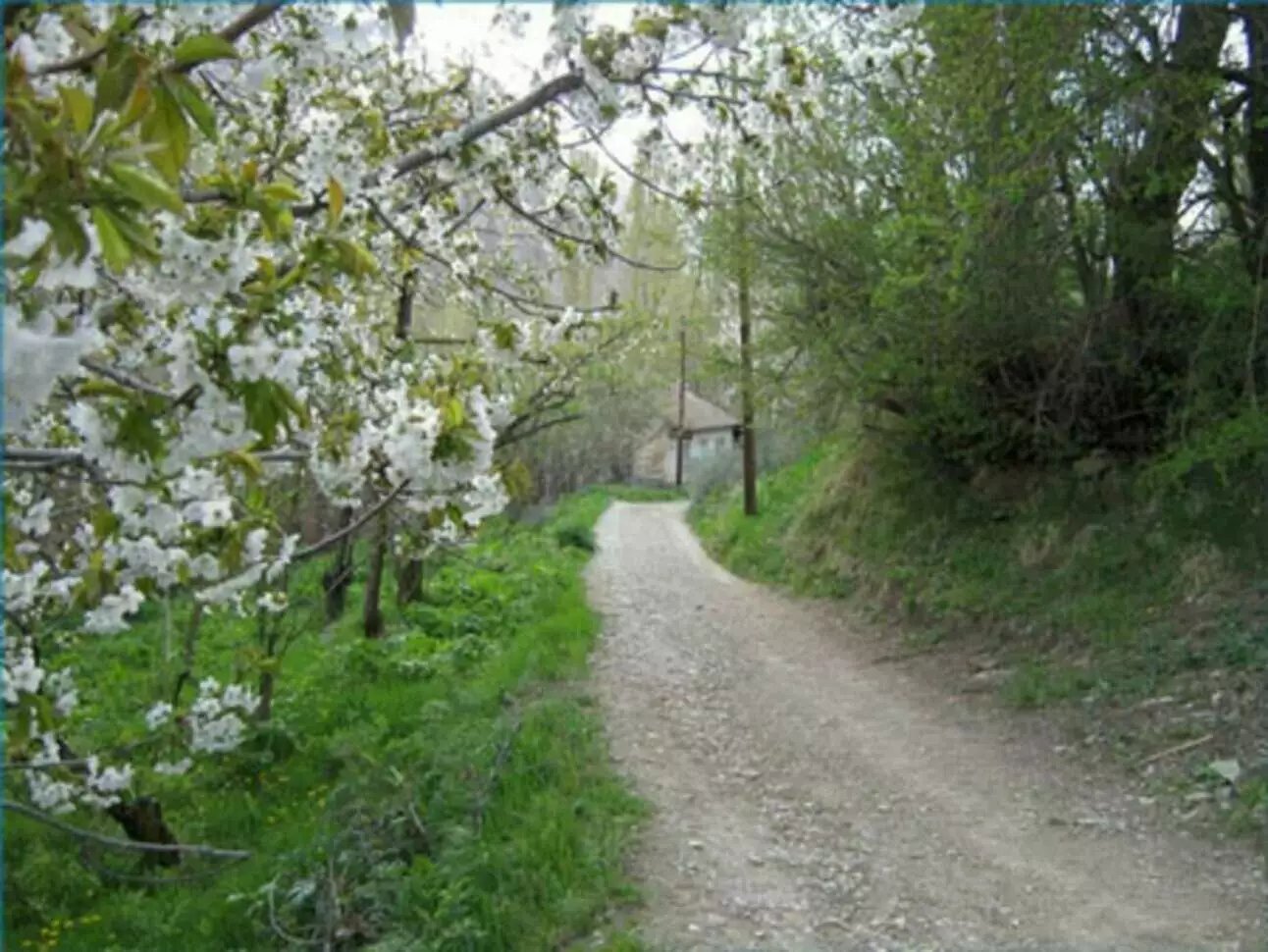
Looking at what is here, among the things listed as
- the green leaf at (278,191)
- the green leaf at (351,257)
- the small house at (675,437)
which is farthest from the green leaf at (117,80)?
the small house at (675,437)

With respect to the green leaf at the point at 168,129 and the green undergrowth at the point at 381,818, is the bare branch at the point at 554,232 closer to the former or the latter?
the green undergrowth at the point at 381,818

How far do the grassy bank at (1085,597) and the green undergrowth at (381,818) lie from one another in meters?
2.96

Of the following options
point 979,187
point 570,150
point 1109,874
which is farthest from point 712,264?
point 1109,874

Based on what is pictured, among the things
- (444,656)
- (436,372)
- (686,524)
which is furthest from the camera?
(686,524)

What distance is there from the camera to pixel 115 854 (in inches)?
263

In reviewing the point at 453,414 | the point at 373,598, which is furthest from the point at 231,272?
the point at 373,598

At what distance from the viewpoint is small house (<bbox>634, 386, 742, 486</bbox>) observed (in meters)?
48.0

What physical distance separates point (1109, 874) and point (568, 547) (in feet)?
44.1

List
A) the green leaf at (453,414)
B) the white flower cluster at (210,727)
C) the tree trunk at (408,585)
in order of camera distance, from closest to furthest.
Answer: the green leaf at (453,414)
the white flower cluster at (210,727)
the tree trunk at (408,585)

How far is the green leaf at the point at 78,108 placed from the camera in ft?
5.04

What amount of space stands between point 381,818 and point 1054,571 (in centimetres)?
571

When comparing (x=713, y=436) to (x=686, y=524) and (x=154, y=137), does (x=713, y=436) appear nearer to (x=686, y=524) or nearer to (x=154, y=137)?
(x=686, y=524)

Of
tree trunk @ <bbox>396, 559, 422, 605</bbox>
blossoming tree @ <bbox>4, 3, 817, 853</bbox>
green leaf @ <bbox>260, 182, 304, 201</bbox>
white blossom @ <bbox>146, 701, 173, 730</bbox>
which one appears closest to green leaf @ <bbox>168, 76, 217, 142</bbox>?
blossoming tree @ <bbox>4, 3, 817, 853</bbox>

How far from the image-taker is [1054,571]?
8.63 m
